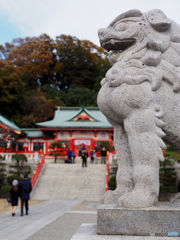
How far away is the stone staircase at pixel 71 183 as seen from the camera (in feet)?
47.8

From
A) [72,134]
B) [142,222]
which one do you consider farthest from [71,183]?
[142,222]

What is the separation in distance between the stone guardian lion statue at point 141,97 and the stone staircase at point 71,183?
12.3 metres

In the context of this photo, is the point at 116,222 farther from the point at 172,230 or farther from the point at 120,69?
the point at 120,69

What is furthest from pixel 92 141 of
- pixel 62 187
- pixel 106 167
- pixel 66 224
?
pixel 66 224

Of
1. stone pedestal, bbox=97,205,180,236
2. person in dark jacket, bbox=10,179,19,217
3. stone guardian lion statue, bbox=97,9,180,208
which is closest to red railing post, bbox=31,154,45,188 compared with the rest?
person in dark jacket, bbox=10,179,19,217

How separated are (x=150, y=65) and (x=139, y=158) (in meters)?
0.81

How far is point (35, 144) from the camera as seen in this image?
27.7 metres

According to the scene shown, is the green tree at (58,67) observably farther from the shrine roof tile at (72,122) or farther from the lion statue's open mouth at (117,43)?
the lion statue's open mouth at (117,43)

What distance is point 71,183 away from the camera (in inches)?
640

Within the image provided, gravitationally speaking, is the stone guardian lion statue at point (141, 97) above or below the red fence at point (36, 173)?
above

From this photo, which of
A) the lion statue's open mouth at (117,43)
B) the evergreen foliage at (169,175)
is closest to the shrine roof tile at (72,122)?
the evergreen foliage at (169,175)

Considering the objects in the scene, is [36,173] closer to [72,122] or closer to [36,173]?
[36,173]

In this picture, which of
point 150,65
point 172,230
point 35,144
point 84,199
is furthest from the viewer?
point 35,144

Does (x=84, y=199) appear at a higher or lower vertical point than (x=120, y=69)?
lower
